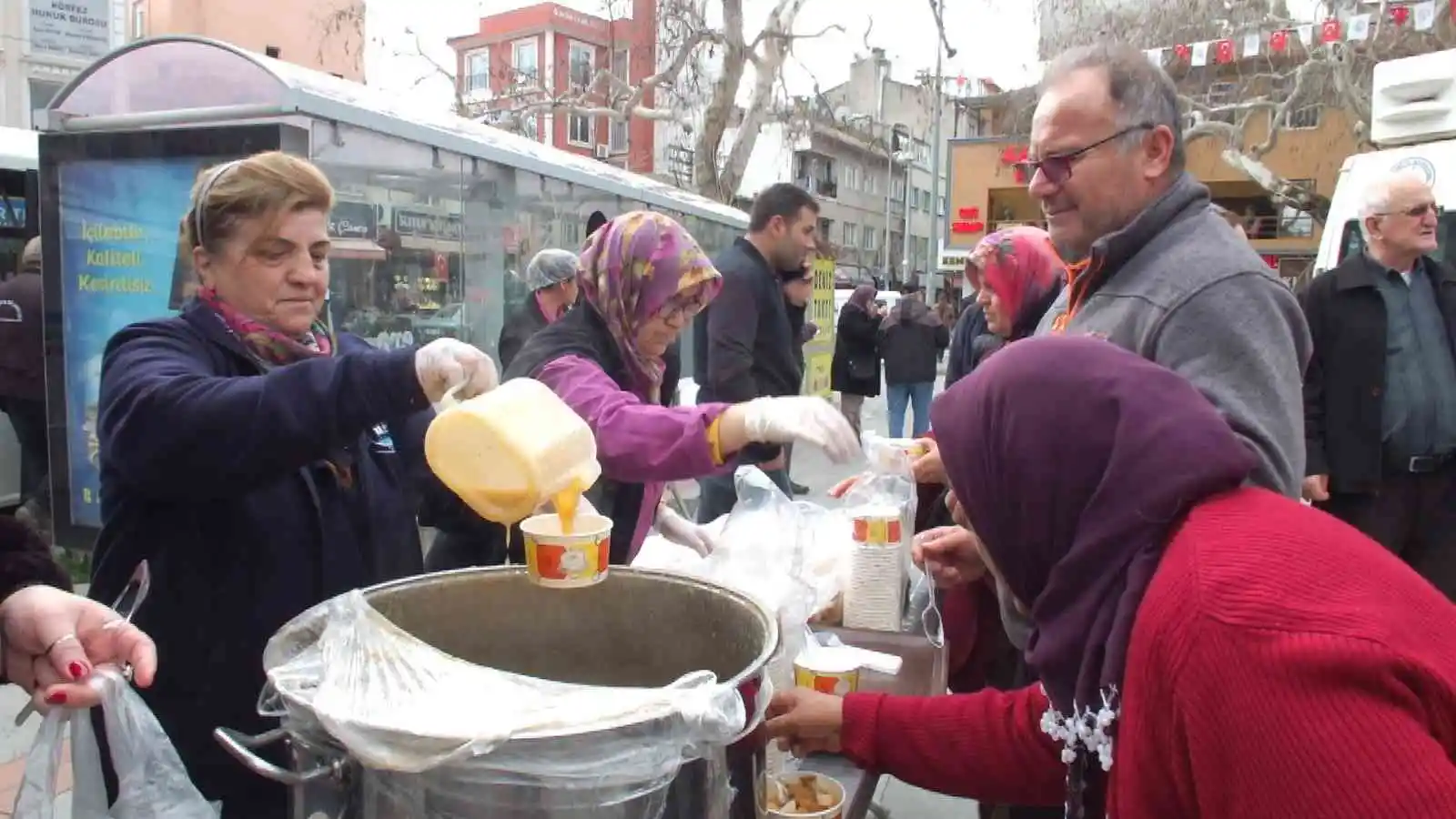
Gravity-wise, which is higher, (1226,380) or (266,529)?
(1226,380)

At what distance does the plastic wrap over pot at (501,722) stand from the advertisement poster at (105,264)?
4121 mm

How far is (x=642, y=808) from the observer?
1.01 metres

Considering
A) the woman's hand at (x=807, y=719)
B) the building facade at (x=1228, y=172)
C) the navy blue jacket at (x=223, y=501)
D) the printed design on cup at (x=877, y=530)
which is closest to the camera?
the navy blue jacket at (x=223, y=501)

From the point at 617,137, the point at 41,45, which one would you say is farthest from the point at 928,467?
the point at 617,137

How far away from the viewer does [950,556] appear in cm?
212

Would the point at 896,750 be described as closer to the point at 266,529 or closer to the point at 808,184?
the point at 266,529

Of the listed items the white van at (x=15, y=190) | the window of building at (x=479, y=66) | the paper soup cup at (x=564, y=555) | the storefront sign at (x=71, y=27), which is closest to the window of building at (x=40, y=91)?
the storefront sign at (x=71, y=27)

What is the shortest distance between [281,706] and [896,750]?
936 millimetres

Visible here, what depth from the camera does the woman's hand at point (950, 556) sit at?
209 cm

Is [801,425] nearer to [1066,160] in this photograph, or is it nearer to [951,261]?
[1066,160]

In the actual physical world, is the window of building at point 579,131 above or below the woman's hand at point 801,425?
above

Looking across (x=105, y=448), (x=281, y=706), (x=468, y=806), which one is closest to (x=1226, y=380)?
(x=468, y=806)

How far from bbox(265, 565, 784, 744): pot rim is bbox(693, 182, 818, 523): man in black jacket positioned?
2.65 m

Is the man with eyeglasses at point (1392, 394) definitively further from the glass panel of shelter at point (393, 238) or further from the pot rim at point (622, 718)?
the glass panel of shelter at point (393, 238)
